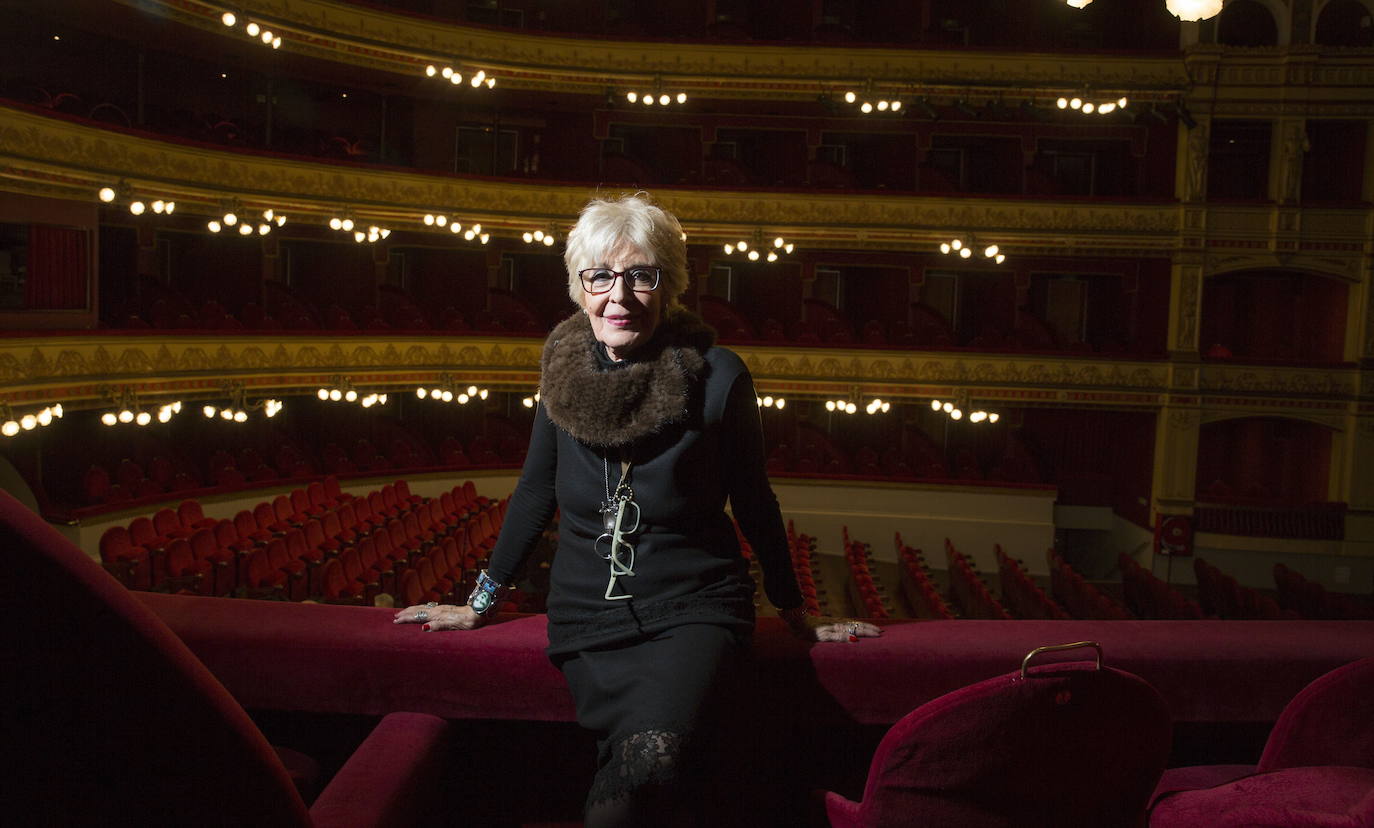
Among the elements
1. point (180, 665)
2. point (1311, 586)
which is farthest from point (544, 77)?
point (180, 665)

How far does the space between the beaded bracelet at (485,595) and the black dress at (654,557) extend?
0.8 inches

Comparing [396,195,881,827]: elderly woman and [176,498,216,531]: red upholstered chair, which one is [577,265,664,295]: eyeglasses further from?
[176,498,216,531]: red upholstered chair

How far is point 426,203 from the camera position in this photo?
16812mm

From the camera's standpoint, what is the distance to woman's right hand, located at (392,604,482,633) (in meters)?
1.78

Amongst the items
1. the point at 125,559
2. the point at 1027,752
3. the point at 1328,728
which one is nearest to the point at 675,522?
the point at 1027,752

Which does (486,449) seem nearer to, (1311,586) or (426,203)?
(426,203)

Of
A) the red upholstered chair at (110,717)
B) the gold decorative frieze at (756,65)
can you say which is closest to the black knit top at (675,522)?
the red upholstered chair at (110,717)

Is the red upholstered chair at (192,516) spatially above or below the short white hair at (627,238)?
below

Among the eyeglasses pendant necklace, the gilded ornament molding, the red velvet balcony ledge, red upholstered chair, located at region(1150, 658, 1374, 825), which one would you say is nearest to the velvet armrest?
the red velvet balcony ledge

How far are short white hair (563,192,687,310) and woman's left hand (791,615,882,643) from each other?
0.65m

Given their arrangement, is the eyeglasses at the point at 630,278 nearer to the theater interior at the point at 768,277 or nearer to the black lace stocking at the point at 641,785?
the black lace stocking at the point at 641,785

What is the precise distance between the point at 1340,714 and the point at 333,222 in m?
15.8

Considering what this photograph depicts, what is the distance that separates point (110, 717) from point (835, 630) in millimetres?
1268

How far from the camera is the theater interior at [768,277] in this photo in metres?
13.3
